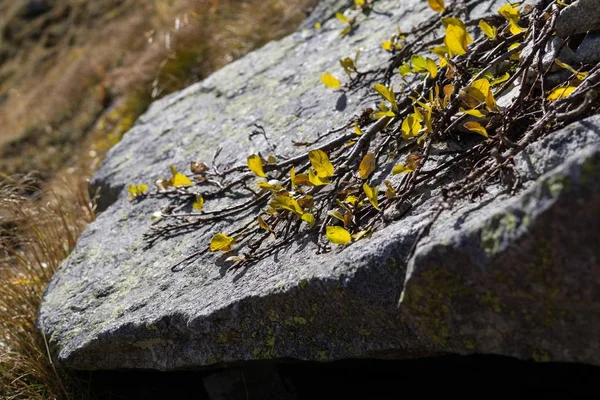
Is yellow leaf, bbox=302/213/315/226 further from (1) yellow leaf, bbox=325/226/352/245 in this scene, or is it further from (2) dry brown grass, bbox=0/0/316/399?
(2) dry brown grass, bbox=0/0/316/399

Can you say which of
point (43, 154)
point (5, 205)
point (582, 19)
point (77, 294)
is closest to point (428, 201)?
point (582, 19)

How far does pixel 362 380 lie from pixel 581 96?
4.06ft

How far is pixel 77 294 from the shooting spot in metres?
2.88

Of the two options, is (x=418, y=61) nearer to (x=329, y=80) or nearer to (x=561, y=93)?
(x=561, y=93)

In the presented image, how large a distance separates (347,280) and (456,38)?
0.78 meters

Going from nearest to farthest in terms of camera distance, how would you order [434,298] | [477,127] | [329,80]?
1. [434,298]
2. [477,127]
3. [329,80]

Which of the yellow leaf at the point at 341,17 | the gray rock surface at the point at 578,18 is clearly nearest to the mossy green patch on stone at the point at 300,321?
the gray rock surface at the point at 578,18

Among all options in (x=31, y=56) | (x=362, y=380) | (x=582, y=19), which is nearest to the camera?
(x=582, y=19)

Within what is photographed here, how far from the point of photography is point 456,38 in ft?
6.51

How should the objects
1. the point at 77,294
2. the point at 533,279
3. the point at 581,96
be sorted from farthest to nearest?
the point at 77,294, the point at 581,96, the point at 533,279

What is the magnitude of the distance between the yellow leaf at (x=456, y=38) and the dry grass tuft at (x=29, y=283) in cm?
204

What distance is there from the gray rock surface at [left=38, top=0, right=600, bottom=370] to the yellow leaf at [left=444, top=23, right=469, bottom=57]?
46 cm

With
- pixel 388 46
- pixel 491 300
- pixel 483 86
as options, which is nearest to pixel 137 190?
pixel 388 46

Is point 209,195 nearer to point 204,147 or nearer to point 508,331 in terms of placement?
point 204,147
